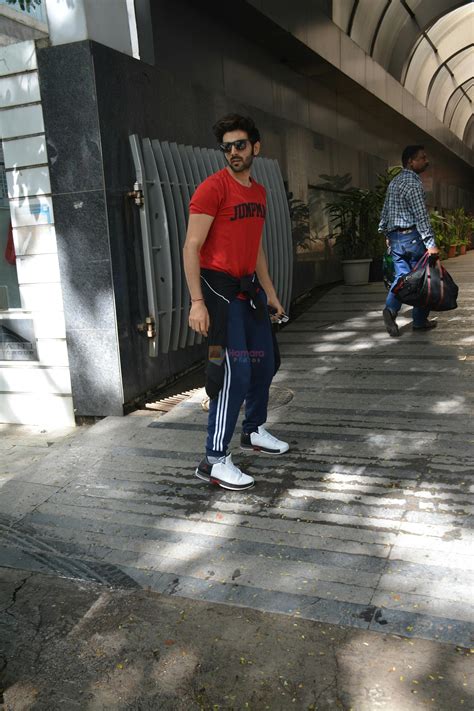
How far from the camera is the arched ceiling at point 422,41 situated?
13320 mm

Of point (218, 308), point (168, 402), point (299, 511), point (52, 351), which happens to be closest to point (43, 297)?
point (52, 351)

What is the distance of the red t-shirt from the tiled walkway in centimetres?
132

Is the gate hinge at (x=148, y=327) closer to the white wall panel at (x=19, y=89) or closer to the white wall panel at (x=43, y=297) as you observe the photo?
the white wall panel at (x=43, y=297)

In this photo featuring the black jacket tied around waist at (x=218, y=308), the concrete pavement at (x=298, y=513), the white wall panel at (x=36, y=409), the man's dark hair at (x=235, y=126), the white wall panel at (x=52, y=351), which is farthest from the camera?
the white wall panel at (x=36, y=409)

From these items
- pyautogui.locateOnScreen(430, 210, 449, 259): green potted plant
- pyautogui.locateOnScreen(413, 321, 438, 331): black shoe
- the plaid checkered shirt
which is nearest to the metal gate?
the plaid checkered shirt

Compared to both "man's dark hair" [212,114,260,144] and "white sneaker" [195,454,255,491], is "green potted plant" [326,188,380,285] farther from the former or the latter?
"white sneaker" [195,454,255,491]

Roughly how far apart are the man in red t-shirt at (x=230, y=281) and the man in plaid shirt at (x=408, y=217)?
10.2 ft

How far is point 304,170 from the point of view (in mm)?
10031

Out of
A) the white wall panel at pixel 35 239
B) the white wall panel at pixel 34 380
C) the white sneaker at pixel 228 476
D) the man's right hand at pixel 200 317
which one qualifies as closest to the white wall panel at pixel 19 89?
the white wall panel at pixel 35 239

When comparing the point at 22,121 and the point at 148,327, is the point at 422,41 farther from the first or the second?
the point at 148,327

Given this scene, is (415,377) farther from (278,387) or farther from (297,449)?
(297,449)

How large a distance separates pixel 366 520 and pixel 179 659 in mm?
1306

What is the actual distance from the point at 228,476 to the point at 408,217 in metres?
3.84

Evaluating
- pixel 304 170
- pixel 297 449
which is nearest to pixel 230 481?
pixel 297 449
